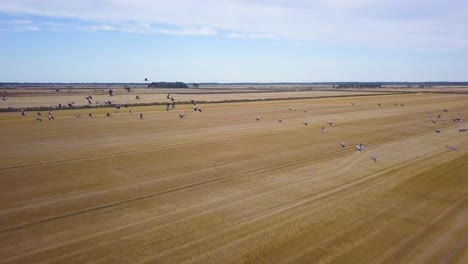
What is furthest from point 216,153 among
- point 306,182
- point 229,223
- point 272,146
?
point 229,223

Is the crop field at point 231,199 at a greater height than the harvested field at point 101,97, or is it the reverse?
the harvested field at point 101,97

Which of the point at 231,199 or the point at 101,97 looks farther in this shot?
the point at 101,97

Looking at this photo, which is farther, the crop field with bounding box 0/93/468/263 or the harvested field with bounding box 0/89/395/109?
the harvested field with bounding box 0/89/395/109

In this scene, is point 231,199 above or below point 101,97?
below

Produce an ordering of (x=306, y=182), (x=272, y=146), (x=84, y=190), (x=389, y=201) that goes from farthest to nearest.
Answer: (x=272, y=146) → (x=306, y=182) → (x=84, y=190) → (x=389, y=201)

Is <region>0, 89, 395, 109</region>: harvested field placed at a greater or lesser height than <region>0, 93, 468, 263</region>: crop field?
greater

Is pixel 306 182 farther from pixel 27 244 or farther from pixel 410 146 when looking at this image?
pixel 410 146

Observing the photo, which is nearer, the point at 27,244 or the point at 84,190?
the point at 27,244

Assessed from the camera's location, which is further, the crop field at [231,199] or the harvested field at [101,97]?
the harvested field at [101,97]
